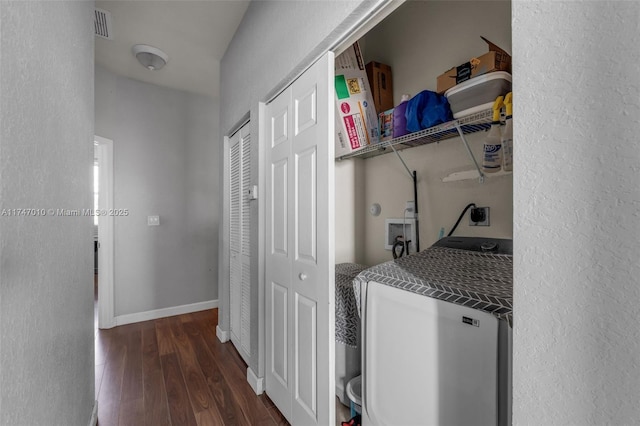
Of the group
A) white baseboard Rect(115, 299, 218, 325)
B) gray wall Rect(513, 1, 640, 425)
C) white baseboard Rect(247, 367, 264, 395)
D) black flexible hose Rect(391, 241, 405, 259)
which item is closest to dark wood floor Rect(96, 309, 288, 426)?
white baseboard Rect(247, 367, 264, 395)

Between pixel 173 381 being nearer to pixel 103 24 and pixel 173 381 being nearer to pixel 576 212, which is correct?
pixel 576 212

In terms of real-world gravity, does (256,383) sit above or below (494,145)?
below

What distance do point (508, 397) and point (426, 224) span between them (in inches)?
46.2

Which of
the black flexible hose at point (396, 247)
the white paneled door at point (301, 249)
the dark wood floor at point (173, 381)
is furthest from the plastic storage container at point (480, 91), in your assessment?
the dark wood floor at point (173, 381)

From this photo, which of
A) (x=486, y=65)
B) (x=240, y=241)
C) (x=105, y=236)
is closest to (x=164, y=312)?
(x=105, y=236)

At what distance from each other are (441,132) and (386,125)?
1.35 feet

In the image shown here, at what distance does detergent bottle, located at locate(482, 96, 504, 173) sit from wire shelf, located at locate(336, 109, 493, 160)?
0.04 m

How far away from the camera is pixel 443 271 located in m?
1.20

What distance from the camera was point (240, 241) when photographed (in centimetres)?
262

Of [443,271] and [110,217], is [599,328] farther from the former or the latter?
[110,217]

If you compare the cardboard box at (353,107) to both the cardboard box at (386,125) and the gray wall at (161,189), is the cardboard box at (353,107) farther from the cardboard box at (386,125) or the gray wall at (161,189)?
the gray wall at (161,189)

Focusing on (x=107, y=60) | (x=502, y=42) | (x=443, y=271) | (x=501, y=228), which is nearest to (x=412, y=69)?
(x=502, y=42)

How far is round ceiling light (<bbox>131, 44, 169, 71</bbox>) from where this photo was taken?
2.76 meters

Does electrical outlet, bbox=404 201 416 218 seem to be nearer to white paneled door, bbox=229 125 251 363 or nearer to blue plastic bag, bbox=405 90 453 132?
blue plastic bag, bbox=405 90 453 132
